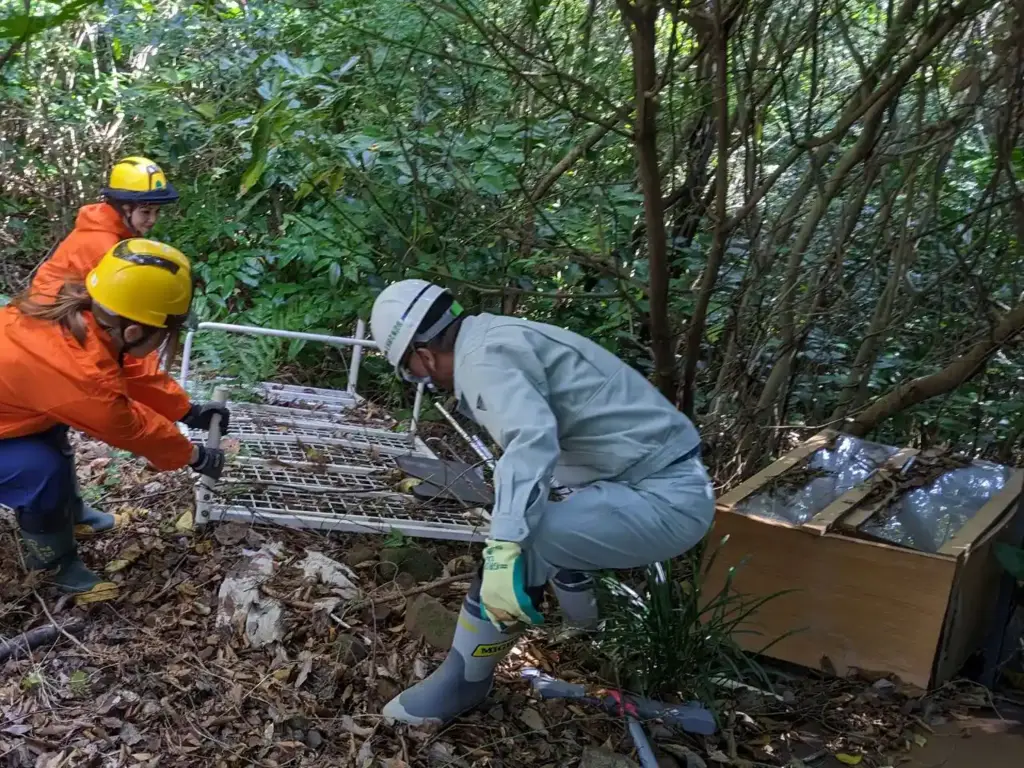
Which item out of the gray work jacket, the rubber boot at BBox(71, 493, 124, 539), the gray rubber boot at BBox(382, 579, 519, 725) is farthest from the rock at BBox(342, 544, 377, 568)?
the gray work jacket

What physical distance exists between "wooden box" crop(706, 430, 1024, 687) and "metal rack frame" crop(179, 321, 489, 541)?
3.53 feet

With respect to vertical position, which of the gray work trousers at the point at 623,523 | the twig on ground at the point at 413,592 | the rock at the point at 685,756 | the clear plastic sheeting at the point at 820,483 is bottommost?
the rock at the point at 685,756

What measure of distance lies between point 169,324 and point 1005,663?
124 inches

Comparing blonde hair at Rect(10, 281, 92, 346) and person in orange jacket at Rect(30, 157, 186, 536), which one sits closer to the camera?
blonde hair at Rect(10, 281, 92, 346)

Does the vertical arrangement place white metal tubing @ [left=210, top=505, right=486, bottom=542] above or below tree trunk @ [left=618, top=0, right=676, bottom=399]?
below

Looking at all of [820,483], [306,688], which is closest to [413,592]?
[306,688]

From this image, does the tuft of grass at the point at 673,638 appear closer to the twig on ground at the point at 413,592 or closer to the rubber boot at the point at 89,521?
the twig on ground at the point at 413,592

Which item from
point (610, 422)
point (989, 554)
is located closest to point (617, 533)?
point (610, 422)

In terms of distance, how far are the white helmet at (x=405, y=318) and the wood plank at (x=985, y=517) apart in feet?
6.09

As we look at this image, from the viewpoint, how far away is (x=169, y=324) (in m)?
2.71

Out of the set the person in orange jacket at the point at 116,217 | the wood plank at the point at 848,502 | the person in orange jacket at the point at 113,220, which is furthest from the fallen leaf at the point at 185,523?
the wood plank at the point at 848,502

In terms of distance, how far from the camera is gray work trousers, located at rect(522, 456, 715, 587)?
7.64 ft

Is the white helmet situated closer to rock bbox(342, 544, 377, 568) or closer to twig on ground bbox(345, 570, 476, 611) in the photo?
twig on ground bbox(345, 570, 476, 611)

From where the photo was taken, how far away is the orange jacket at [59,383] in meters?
2.53
